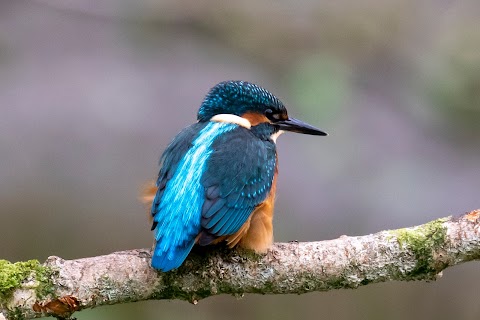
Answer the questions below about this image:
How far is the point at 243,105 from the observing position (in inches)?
123

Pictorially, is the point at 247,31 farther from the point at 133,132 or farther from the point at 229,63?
the point at 133,132

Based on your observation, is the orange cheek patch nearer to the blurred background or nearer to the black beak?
the black beak

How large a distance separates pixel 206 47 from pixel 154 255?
12.4 feet

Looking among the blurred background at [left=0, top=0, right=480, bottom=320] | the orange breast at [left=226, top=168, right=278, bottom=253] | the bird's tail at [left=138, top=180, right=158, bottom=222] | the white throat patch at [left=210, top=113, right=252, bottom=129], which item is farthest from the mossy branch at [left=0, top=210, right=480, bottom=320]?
the blurred background at [left=0, top=0, right=480, bottom=320]

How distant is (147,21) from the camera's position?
6.29 meters

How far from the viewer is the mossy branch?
250cm

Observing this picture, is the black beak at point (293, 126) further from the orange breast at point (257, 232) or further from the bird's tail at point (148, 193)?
the bird's tail at point (148, 193)

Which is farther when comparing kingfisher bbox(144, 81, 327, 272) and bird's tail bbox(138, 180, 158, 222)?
bird's tail bbox(138, 180, 158, 222)

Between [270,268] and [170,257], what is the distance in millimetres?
319

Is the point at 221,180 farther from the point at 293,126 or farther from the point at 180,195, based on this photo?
the point at 293,126

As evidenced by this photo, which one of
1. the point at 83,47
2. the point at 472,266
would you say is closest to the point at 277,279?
the point at 472,266

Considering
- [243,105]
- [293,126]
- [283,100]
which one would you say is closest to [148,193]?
[243,105]

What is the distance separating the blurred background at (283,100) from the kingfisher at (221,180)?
1580 millimetres

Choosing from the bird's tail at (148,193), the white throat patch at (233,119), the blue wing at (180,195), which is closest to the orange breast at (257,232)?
the blue wing at (180,195)
